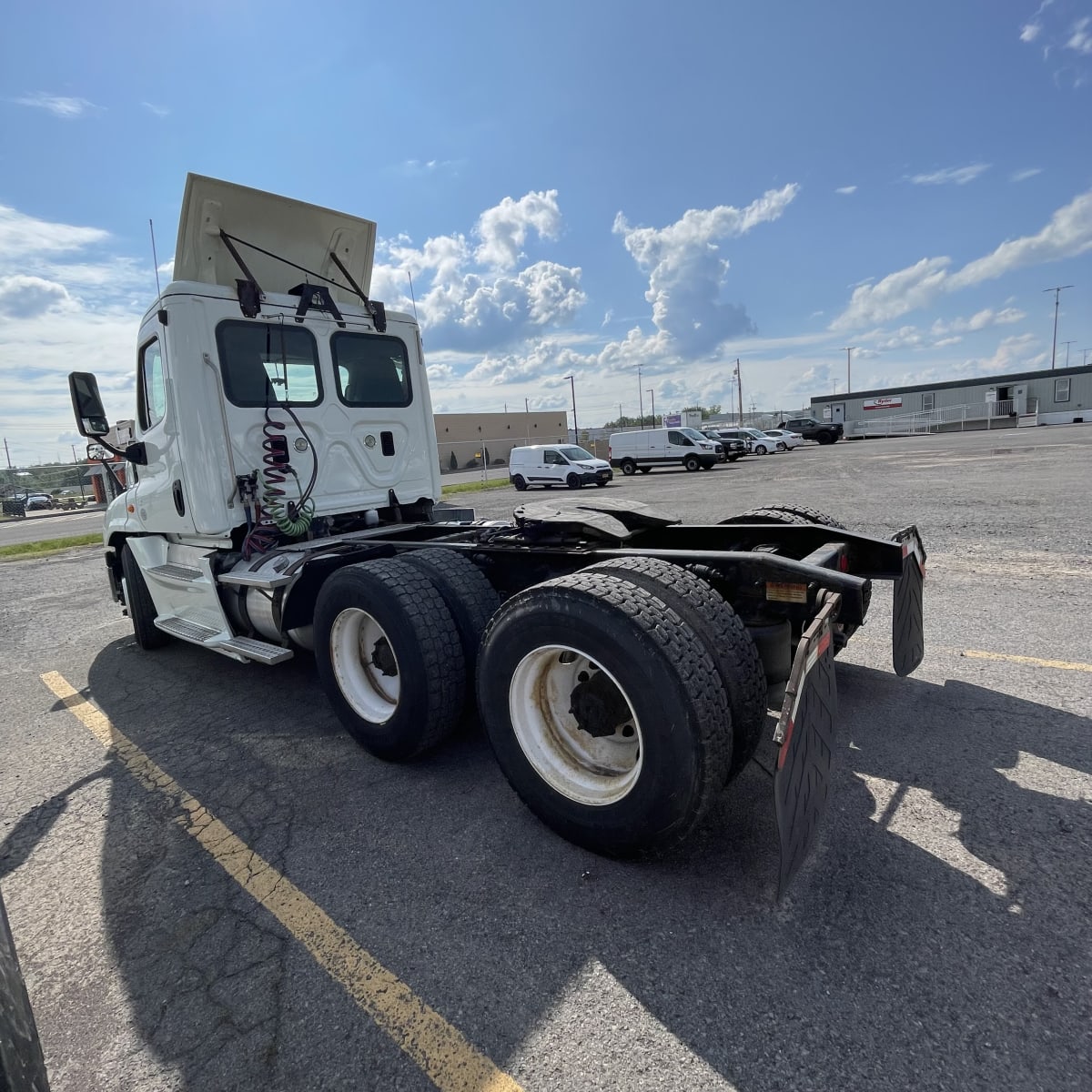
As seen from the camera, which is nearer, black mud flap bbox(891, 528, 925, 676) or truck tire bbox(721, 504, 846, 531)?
black mud flap bbox(891, 528, 925, 676)

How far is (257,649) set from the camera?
13.6 ft

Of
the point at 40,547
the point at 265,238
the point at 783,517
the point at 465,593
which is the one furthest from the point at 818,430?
the point at 465,593

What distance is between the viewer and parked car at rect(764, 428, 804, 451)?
3975 cm

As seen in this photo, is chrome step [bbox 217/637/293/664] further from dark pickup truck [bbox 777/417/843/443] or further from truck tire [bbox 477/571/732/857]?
dark pickup truck [bbox 777/417/843/443]

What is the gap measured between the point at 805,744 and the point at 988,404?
2234 inches

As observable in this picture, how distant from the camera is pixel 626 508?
428 cm

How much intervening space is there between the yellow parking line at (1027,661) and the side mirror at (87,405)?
6.70 meters

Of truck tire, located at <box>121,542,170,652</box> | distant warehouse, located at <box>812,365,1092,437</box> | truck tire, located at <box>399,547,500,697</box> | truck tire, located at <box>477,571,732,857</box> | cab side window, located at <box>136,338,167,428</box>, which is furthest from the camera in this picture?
distant warehouse, located at <box>812,365,1092,437</box>

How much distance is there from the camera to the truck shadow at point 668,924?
178cm

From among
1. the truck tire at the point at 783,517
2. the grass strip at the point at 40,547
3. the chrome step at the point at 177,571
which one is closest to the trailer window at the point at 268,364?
the chrome step at the point at 177,571

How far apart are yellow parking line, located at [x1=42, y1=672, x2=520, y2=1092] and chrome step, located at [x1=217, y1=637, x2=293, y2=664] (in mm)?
860

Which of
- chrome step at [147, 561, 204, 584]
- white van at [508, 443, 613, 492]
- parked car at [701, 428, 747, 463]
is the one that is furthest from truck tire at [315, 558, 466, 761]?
parked car at [701, 428, 747, 463]

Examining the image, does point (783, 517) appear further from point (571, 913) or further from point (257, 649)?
point (257, 649)

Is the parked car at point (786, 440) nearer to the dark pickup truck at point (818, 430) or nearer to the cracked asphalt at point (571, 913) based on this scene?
the dark pickup truck at point (818, 430)
